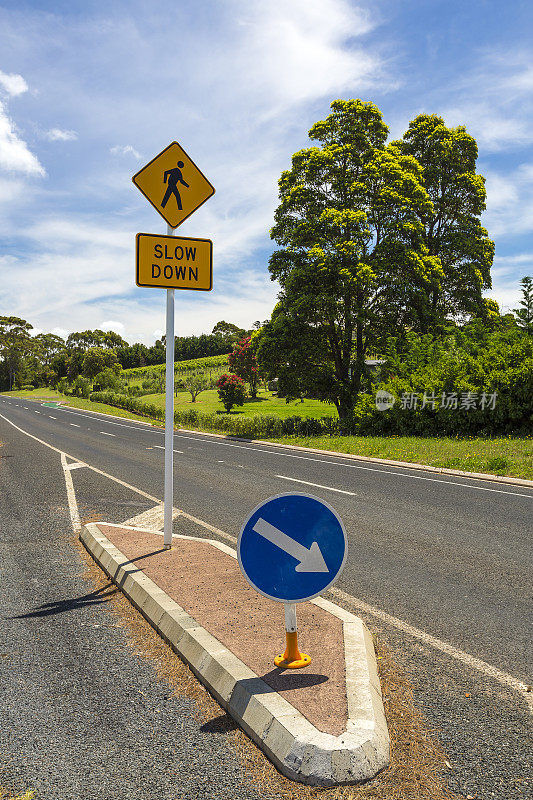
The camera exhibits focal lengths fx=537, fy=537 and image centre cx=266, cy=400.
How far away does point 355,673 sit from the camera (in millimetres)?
3314

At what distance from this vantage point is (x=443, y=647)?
13.4ft

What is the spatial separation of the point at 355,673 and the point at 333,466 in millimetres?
11454

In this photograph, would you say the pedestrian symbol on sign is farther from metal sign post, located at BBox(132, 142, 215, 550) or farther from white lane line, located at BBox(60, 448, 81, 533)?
white lane line, located at BBox(60, 448, 81, 533)

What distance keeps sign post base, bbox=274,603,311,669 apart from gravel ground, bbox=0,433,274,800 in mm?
576

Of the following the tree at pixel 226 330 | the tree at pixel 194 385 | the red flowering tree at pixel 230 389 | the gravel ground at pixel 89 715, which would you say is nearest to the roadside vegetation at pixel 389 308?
the gravel ground at pixel 89 715

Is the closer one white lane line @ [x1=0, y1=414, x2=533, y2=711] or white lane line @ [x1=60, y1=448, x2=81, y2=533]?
white lane line @ [x1=0, y1=414, x2=533, y2=711]

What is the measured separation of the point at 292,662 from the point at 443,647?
1.36m

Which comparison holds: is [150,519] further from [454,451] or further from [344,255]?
[344,255]

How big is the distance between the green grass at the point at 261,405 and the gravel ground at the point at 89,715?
28.7 meters

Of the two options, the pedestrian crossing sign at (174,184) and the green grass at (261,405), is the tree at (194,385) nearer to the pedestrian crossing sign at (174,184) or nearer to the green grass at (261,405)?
the green grass at (261,405)

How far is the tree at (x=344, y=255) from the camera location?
23.8 meters

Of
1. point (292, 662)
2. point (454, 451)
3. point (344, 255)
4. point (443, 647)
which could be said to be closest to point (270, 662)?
point (292, 662)

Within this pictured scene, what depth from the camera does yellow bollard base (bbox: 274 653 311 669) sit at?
3.40 metres

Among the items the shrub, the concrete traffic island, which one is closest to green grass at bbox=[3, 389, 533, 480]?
the concrete traffic island
